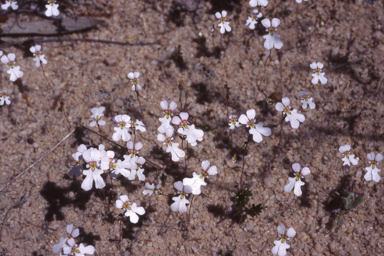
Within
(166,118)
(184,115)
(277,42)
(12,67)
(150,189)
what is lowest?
(150,189)

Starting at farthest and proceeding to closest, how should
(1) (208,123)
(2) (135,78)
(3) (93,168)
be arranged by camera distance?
(1) (208,123) → (2) (135,78) → (3) (93,168)

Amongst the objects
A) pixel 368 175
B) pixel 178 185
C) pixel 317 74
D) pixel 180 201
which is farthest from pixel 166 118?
pixel 368 175

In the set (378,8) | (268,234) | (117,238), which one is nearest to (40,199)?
(117,238)

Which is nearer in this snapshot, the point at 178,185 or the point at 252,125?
the point at 178,185

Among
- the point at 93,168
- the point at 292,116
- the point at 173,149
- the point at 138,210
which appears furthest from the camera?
the point at 292,116

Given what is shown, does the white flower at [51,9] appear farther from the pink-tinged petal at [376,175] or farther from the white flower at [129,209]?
the pink-tinged petal at [376,175]

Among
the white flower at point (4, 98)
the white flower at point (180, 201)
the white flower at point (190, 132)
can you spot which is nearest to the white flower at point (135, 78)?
the white flower at point (190, 132)

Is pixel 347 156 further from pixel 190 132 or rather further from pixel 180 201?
A: pixel 180 201
